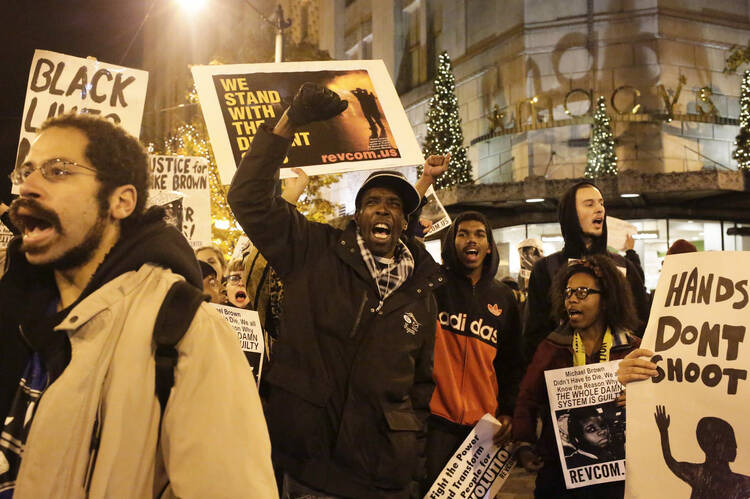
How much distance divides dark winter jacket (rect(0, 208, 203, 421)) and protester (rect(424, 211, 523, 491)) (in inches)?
104

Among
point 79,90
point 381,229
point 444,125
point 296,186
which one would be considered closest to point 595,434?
point 381,229

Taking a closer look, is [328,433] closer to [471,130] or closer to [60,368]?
[60,368]

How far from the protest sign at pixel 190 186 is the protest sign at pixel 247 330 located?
3818mm

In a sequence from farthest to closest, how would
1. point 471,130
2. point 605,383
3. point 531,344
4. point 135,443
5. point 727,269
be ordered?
point 471,130
point 531,344
point 605,383
point 727,269
point 135,443

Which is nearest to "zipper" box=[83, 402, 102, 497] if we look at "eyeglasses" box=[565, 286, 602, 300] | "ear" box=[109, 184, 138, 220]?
"ear" box=[109, 184, 138, 220]

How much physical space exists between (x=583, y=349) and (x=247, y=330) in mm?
2221

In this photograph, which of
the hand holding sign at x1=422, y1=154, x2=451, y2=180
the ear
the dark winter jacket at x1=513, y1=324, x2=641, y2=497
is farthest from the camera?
the hand holding sign at x1=422, y1=154, x2=451, y2=180

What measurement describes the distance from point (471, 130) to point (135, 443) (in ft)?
85.6

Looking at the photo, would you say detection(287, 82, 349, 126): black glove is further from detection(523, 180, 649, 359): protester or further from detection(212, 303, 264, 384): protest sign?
detection(523, 180, 649, 359): protester

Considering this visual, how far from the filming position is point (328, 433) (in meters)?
3.33

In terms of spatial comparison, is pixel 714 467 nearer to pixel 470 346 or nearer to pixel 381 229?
pixel 470 346

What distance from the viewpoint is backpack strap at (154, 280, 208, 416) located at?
71.2 inches

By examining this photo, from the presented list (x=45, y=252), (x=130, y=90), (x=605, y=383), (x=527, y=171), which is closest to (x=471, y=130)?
(x=527, y=171)

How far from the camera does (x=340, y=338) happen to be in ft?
11.4
